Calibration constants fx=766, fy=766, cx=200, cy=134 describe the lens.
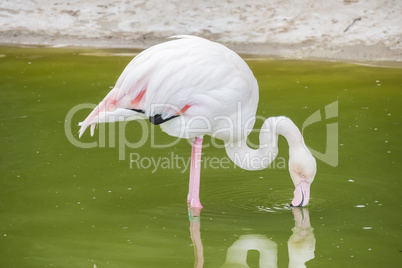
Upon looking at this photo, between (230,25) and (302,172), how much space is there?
14.3 ft

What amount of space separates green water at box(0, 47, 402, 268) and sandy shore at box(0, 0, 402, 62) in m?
1.26

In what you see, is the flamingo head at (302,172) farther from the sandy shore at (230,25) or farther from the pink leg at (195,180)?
the sandy shore at (230,25)

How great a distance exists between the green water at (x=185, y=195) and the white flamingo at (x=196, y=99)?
0.83 ft

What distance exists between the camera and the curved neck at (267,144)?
4117 millimetres

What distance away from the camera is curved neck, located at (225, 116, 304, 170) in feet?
13.5

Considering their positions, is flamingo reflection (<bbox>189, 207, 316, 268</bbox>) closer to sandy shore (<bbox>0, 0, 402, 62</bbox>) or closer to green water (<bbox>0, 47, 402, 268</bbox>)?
green water (<bbox>0, 47, 402, 268</bbox>)

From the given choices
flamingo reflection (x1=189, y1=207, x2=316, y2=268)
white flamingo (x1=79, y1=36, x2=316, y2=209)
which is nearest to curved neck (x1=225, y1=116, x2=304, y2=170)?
white flamingo (x1=79, y1=36, x2=316, y2=209)

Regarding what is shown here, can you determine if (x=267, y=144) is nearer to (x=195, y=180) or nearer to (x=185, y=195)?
(x=195, y=180)

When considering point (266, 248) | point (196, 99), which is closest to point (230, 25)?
point (196, 99)

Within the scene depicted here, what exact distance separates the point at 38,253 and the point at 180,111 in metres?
1.04

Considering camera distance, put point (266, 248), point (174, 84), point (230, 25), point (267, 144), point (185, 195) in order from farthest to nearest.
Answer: point (230, 25), point (185, 195), point (267, 144), point (174, 84), point (266, 248)

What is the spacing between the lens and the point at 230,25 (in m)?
8.23

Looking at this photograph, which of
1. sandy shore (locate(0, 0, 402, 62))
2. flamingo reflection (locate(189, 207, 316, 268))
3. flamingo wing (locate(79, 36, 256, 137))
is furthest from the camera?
sandy shore (locate(0, 0, 402, 62))

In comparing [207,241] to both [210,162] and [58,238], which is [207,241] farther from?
[210,162]
